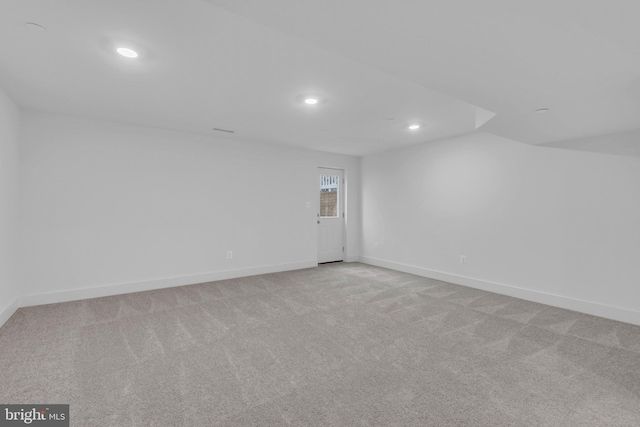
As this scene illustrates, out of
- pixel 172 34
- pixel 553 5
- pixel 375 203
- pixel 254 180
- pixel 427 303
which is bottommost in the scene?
pixel 427 303

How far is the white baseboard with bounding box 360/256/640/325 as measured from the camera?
3.29m

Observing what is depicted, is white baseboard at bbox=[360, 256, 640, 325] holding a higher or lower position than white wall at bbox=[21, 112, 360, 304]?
lower

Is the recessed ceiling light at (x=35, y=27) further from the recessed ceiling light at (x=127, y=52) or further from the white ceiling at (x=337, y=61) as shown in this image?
the recessed ceiling light at (x=127, y=52)

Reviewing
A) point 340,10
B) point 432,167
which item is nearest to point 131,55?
point 340,10

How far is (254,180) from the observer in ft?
17.8

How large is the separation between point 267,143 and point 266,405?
4.51 meters

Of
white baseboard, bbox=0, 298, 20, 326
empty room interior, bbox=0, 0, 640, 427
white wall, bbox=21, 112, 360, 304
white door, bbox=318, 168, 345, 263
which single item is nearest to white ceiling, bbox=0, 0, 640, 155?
empty room interior, bbox=0, 0, 640, 427

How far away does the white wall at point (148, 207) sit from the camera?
378 centimetres

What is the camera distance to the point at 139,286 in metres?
4.34

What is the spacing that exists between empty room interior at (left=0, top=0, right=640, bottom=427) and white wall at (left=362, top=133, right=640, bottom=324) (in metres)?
0.03

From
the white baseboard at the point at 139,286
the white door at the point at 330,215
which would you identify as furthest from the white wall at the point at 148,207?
the white door at the point at 330,215

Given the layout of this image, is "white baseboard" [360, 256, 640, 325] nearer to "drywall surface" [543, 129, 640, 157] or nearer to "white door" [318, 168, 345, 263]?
"white door" [318, 168, 345, 263]

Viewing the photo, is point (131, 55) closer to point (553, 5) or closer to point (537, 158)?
point (553, 5)

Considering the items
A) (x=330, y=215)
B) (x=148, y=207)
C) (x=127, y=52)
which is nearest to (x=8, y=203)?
(x=148, y=207)
